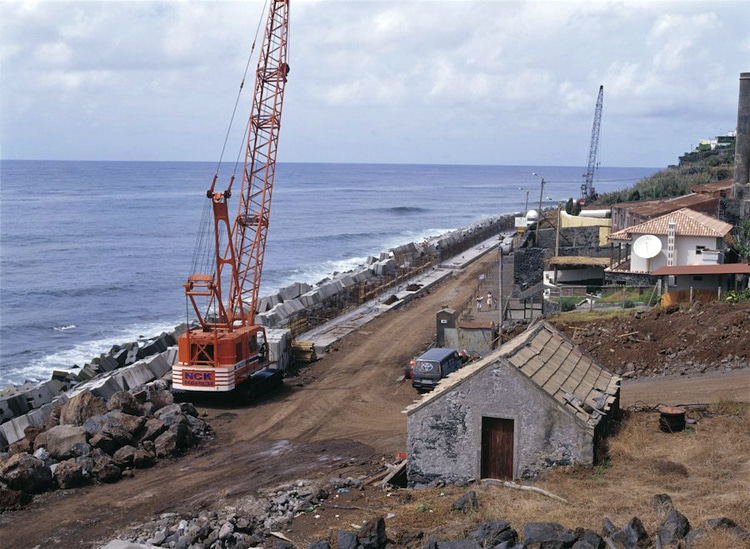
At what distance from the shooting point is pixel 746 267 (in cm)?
3000

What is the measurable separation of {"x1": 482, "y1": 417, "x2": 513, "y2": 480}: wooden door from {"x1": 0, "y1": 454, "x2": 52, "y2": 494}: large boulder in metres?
10.9

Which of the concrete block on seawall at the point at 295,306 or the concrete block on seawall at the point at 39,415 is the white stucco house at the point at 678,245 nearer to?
the concrete block on seawall at the point at 295,306

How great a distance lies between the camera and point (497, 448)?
16.4 m

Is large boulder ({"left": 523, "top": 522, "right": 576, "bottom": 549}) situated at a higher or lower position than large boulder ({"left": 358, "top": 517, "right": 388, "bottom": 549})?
higher

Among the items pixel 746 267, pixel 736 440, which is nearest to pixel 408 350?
pixel 746 267

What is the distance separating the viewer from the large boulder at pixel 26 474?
19672mm

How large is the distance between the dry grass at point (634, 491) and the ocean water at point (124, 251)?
99.5 ft

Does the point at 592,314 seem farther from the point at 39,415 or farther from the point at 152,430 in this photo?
the point at 39,415

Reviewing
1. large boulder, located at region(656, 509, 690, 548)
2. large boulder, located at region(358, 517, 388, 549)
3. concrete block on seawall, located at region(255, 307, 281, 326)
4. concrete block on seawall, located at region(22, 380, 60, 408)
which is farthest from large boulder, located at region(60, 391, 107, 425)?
large boulder, located at region(656, 509, 690, 548)

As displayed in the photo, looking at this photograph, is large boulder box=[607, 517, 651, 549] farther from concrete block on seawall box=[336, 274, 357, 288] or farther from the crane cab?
concrete block on seawall box=[336, 274, 357, 288]

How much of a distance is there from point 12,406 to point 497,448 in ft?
61.7

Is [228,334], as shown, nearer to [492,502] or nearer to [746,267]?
[492,502]

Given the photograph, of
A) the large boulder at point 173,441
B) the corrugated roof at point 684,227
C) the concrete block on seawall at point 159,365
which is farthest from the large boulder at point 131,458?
the corrugated roof at point 684,227

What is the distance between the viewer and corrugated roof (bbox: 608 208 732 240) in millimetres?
35562
